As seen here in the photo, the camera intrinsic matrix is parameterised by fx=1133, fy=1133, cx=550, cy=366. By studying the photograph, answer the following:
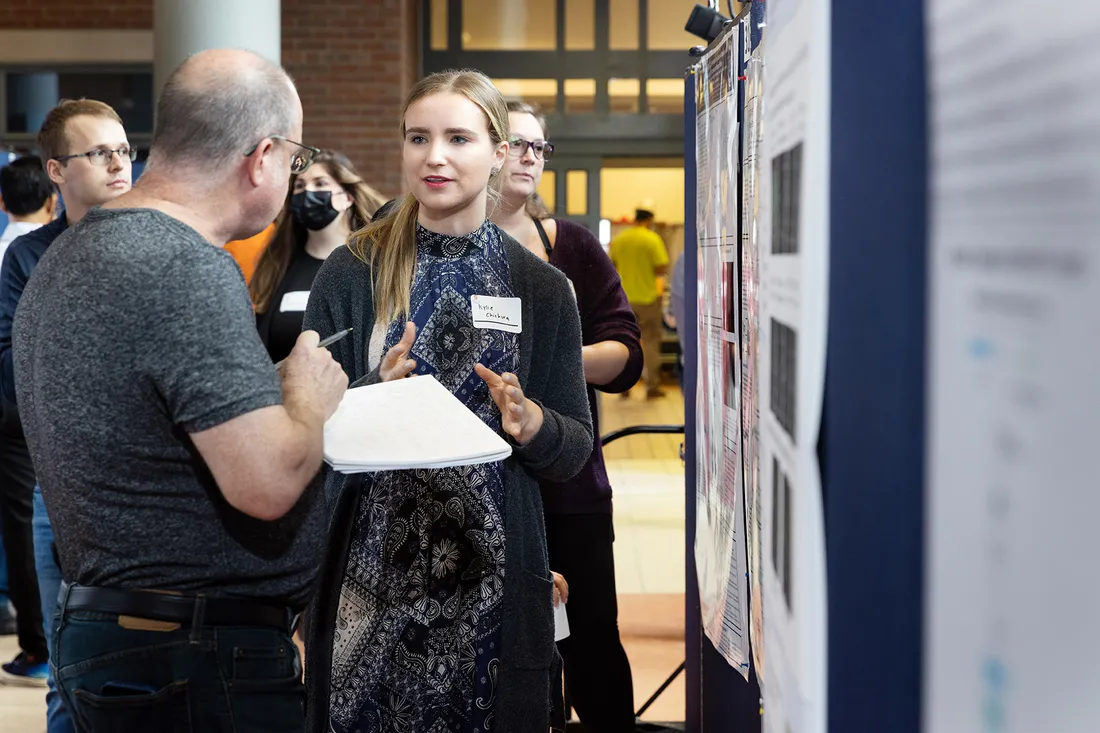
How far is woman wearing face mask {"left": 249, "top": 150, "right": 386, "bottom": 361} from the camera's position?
3395 millimetres

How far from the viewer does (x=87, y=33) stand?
8719 mm

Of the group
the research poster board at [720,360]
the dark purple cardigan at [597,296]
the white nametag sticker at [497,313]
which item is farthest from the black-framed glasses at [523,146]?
the white nametag sticker at [497,313]

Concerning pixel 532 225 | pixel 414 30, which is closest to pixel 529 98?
pixel 414 30

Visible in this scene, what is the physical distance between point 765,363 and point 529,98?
914cm

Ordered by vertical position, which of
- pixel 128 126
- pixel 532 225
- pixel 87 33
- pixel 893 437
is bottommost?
pixel 893 437

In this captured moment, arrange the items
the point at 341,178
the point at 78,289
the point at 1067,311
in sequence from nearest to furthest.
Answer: the point at 1067,311 → the point at 78,289 → the point at 341,178

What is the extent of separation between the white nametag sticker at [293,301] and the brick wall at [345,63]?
5351mm

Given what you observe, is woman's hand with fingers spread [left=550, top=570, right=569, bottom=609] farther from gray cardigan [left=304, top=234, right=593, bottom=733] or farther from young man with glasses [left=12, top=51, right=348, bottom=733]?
young man with glasses [left=12, top=51, right=348, bottom=733]

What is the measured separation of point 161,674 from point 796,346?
1023mm

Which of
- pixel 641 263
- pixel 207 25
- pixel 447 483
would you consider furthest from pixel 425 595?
pixel 641 263

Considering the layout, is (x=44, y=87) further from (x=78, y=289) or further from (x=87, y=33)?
(x=78, y=289)

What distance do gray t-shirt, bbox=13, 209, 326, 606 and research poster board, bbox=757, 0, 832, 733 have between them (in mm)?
707

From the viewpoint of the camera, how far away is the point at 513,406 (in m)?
1.83

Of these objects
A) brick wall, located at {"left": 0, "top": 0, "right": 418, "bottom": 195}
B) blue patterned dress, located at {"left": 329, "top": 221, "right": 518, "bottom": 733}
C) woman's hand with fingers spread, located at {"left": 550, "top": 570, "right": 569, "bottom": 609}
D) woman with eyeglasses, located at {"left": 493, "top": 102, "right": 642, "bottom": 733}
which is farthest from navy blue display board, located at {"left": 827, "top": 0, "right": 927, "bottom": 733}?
brick wall, located at {"left": 0, "top": 0, "right": 418, "bottom": 195}
